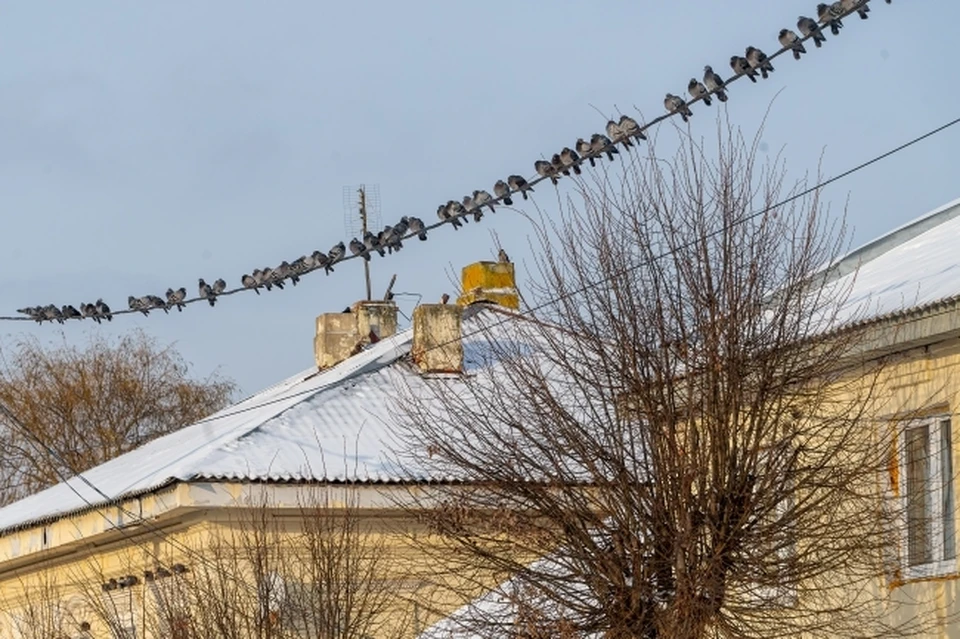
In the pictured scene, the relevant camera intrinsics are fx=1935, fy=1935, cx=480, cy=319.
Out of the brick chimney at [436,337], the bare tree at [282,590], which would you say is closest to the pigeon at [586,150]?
the bare tree at [282,590]

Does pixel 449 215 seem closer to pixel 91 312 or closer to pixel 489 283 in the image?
pixel 91 312

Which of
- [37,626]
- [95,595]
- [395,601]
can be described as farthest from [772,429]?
[37,626]

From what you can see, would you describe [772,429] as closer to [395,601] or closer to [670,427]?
[670,427]

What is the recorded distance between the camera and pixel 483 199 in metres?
13.5

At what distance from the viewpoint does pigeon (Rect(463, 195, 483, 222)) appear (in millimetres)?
13591

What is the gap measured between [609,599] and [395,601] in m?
6.15

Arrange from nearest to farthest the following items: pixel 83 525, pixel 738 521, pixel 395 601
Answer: pixel 738 521 < pixel 395 601 < pixel 83 525

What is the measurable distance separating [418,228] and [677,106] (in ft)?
9.26

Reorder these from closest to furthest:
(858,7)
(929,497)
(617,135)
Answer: (858,7), (617,135), (929,497)

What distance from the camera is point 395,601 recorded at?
19016mm

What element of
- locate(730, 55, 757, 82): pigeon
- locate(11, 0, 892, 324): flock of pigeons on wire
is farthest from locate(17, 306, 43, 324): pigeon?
locate(730, 55, 757, 82): pigeon

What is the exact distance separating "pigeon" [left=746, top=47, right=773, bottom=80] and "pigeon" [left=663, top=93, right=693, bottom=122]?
47 centimetres

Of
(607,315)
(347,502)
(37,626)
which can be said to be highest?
(607,315)

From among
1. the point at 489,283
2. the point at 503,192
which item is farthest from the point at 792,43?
the point at 489,283
